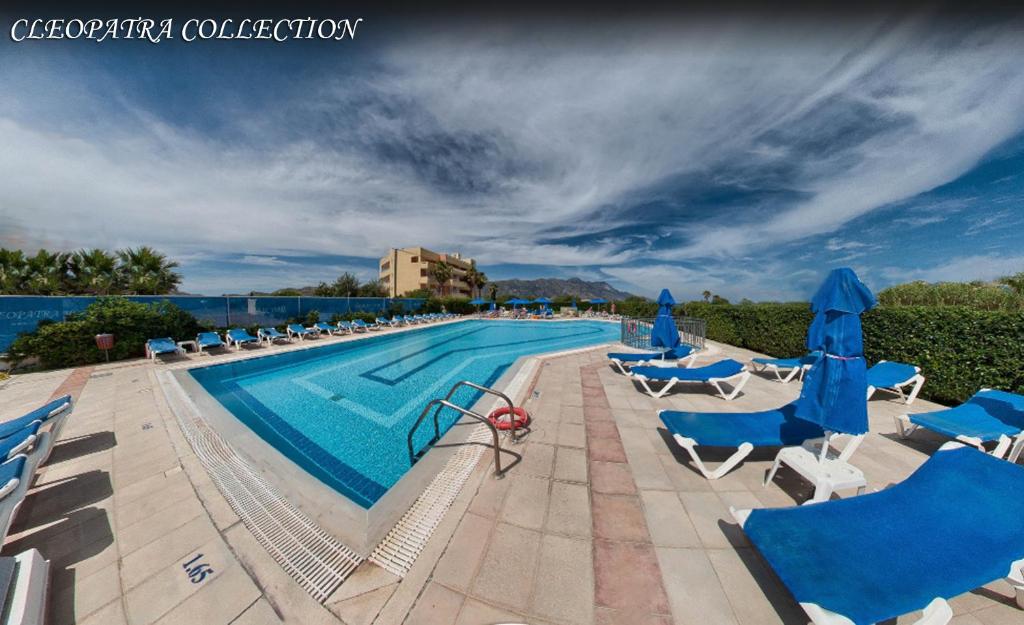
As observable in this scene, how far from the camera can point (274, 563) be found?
2.23 m

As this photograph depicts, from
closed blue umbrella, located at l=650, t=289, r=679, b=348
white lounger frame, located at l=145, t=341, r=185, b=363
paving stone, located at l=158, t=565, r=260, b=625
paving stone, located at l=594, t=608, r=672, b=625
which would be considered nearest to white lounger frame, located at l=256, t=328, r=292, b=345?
white lounger frame, located at l=145, t=341, r=185, b=363

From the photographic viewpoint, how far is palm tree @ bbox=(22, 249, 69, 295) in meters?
17.8

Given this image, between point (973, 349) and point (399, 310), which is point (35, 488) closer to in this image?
point (973, 349)

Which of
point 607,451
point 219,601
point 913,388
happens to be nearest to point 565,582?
point 607,451

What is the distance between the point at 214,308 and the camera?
40.9 ft

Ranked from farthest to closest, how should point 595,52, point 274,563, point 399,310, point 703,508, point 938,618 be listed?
point 399,310 < point 595,52 < point 703,508 < point 274,563 < point 938,618

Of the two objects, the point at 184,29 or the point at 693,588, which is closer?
the point at 693,588

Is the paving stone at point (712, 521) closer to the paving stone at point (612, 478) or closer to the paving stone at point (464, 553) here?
the paving stone at point (612, 478)

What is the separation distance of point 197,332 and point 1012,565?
1688 cm

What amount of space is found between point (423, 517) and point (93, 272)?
98.4ft

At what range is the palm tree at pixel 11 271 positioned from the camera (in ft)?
56.7

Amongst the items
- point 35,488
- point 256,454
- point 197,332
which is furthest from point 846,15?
point 197,332

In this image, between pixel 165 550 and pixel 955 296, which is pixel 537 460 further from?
pixel 955 296

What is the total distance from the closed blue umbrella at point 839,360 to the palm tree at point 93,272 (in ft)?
103
